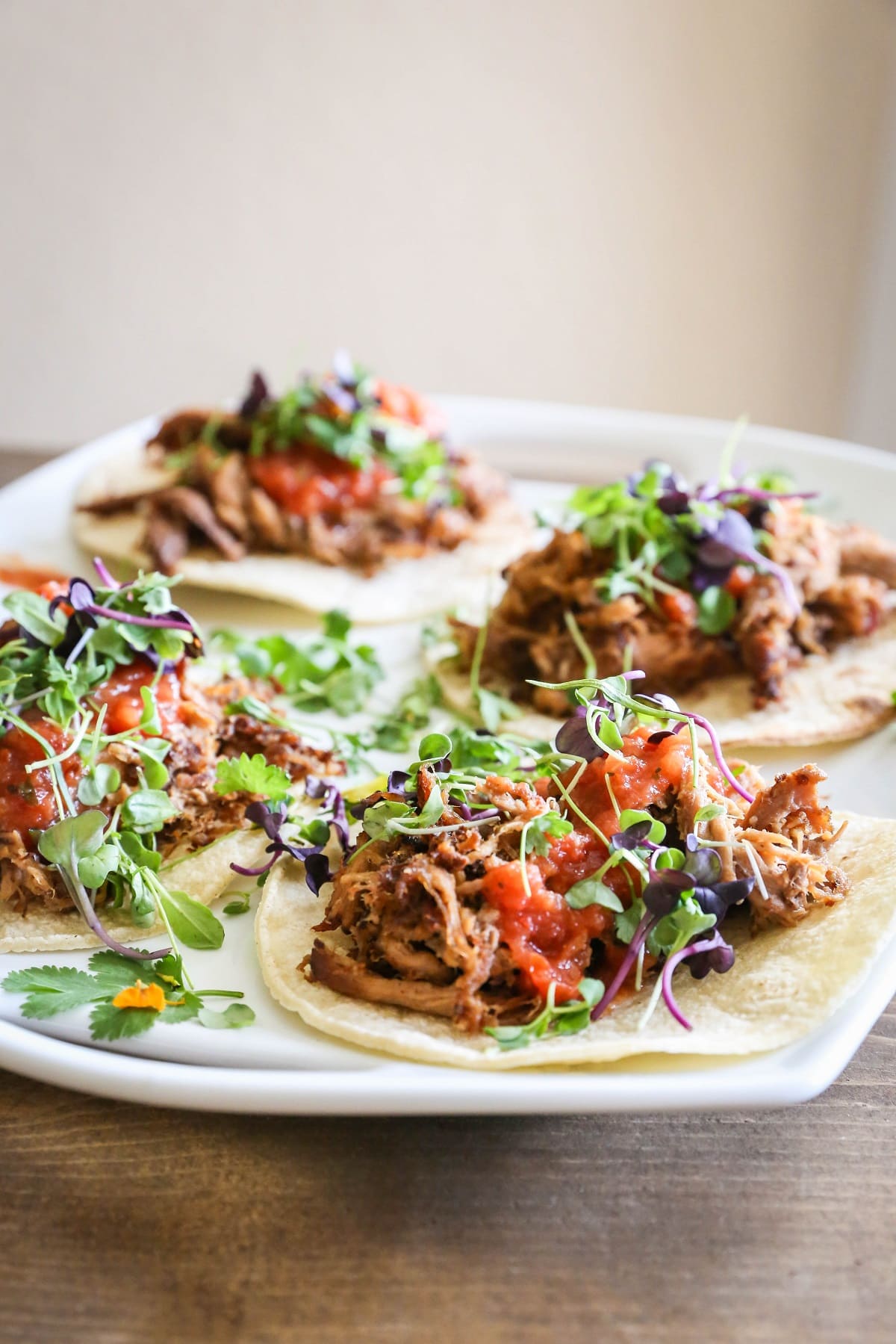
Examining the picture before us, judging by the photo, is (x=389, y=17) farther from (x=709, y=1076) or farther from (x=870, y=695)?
(x=709, y=1076)

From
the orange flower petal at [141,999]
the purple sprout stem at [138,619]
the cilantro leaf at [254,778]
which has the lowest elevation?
the orange flower petal at [141,999]

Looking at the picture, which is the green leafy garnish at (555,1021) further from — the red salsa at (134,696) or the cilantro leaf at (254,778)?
the red salsa at (134,696)

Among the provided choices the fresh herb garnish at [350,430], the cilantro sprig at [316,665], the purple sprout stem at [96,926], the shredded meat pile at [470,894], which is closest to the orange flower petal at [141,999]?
the purple sprout stem at [96,926]

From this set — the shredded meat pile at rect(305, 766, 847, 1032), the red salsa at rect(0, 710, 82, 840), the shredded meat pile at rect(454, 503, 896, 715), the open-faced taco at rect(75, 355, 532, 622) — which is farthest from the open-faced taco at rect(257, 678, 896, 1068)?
the open-faced taco at rect(75, 355, 532, 622)

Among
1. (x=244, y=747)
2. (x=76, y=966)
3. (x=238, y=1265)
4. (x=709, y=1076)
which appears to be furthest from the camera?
(x=244, y=747)

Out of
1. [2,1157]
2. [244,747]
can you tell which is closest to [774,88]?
[244,747]
